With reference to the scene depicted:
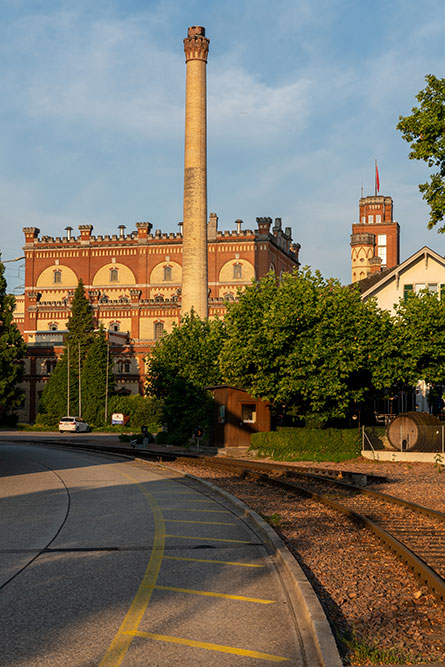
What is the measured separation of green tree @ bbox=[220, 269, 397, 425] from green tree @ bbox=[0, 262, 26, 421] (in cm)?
4540

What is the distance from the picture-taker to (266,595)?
8.32 m

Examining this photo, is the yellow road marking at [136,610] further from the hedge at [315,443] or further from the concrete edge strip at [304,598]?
the hedge at [315,443]

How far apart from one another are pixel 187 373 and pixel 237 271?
50006 millimetres

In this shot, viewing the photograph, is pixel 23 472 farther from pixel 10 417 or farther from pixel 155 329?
pixel 155 329

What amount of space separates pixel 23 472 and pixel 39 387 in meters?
68.6

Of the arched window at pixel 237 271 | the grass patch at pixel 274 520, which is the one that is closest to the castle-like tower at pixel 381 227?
the arched window at pixel 237 271

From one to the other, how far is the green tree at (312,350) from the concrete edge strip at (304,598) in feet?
71.4

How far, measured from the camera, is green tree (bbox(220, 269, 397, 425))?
1379 inches

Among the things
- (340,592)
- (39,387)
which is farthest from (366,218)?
(340,592)

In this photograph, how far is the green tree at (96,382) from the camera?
8125 cm

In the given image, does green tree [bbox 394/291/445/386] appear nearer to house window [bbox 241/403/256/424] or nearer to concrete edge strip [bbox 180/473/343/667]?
house window [bbox 241/403/256/424]

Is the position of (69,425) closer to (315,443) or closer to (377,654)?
(315,443)

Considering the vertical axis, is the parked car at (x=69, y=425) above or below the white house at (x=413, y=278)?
below

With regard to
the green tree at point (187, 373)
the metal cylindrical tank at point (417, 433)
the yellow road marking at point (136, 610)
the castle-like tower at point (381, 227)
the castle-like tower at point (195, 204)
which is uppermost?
the castle-like tower at point (381, 227)
